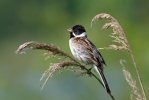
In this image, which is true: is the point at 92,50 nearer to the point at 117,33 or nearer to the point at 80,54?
the point at 80,54

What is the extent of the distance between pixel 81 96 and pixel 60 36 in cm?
746

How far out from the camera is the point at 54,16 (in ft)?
76.5


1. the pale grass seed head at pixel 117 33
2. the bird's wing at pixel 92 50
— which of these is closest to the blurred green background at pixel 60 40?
the bird's wing at pixel 92 50

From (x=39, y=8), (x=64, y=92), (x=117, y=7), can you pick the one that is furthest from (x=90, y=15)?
(x=64, y=92)

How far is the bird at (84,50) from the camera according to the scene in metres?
5.06

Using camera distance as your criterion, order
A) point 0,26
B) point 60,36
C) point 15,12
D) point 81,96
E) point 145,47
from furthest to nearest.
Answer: point 15,12 → point 0,26 → point 60,36 → point 145,47 → point 81,96

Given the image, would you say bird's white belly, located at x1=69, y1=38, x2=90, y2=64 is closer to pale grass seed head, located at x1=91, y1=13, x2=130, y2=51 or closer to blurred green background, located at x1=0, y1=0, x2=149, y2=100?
pale grass seed head, located at x1=91, y1=13, x2=130, y2=51

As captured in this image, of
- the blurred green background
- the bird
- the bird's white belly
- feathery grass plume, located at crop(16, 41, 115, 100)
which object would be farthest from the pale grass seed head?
the blurred green background

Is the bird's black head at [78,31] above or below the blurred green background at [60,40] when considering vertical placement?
below

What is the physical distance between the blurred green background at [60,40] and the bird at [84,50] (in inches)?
220

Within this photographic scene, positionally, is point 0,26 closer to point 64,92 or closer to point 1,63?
point 1,63

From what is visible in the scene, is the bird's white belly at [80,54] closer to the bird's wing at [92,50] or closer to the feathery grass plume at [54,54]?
the bird's wing at [92,50]

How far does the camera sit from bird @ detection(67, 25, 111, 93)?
5.06 meters

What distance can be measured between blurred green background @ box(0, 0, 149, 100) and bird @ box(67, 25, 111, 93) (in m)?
5.58
